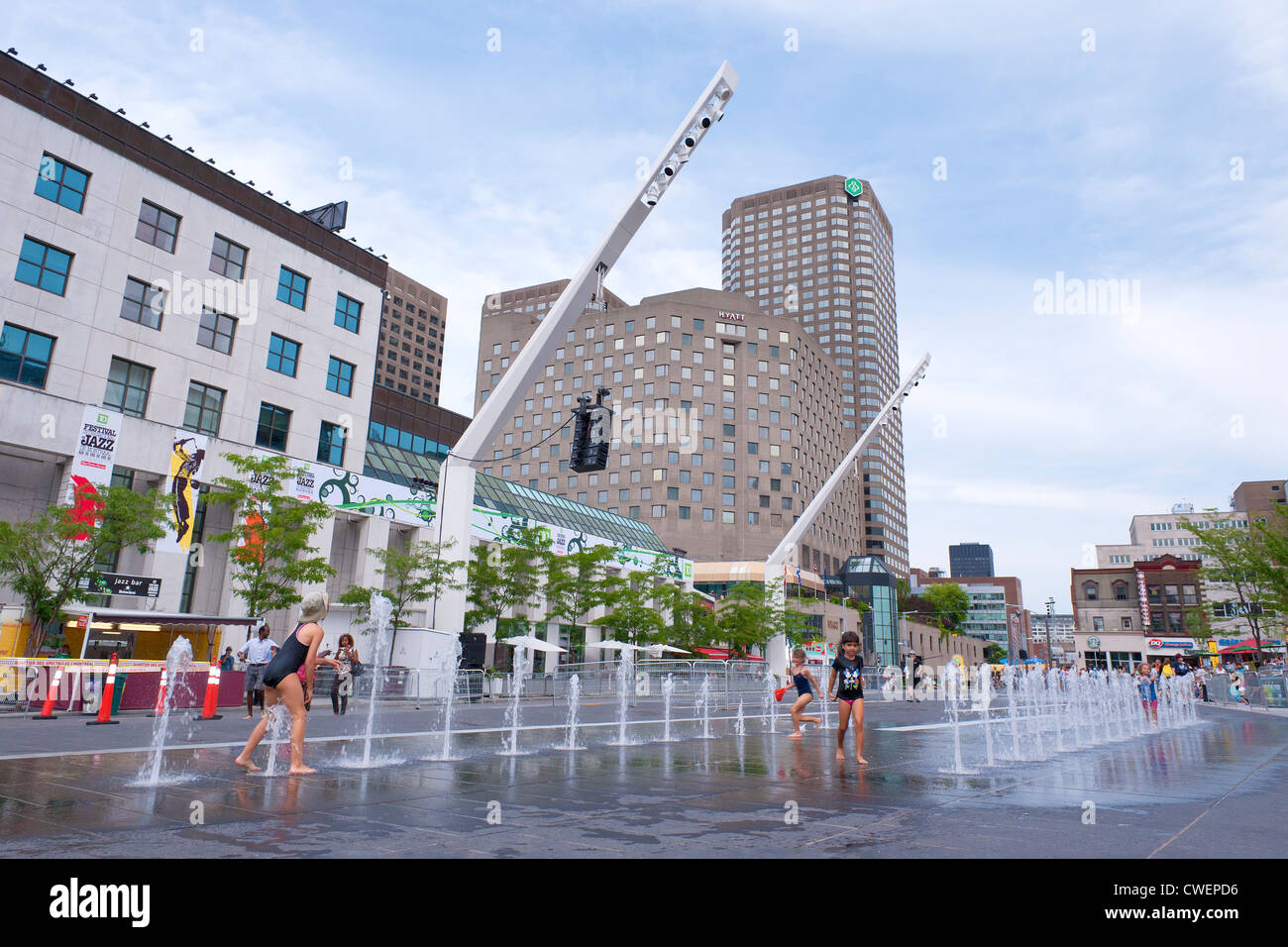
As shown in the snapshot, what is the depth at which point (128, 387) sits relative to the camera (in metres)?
30.9

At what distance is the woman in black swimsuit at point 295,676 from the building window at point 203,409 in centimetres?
2792

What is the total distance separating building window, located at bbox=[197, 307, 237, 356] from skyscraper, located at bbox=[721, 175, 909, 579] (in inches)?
5388

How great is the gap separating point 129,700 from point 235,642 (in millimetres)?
13607

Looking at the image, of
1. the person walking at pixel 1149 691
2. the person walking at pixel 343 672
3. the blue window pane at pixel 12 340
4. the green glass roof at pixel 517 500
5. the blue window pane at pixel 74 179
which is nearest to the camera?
the person walking at pixel 343 672

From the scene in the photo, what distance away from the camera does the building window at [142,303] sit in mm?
31109

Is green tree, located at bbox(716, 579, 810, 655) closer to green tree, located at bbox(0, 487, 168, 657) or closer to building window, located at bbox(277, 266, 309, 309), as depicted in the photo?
building window, located at bbox(277, 266, 309, 309)

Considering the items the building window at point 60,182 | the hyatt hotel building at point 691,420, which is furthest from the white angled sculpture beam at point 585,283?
the hyatt hotel building at point 691,420

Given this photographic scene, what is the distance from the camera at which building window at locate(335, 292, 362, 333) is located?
1577 inches

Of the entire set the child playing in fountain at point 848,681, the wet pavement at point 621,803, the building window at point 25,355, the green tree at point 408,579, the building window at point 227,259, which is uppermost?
the building window at point 227,259

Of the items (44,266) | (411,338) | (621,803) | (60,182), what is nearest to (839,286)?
(411,338)

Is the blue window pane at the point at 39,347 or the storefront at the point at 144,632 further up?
the blue window pane at the point at 39,347

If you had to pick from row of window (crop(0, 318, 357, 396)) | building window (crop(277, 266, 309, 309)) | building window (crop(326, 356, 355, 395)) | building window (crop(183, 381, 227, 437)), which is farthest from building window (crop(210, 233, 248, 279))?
building window (crop(326, 356, 355, 395))

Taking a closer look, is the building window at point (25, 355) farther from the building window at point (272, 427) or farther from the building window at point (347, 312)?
the building window at point (347, 312)

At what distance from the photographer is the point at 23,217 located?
28047mm
